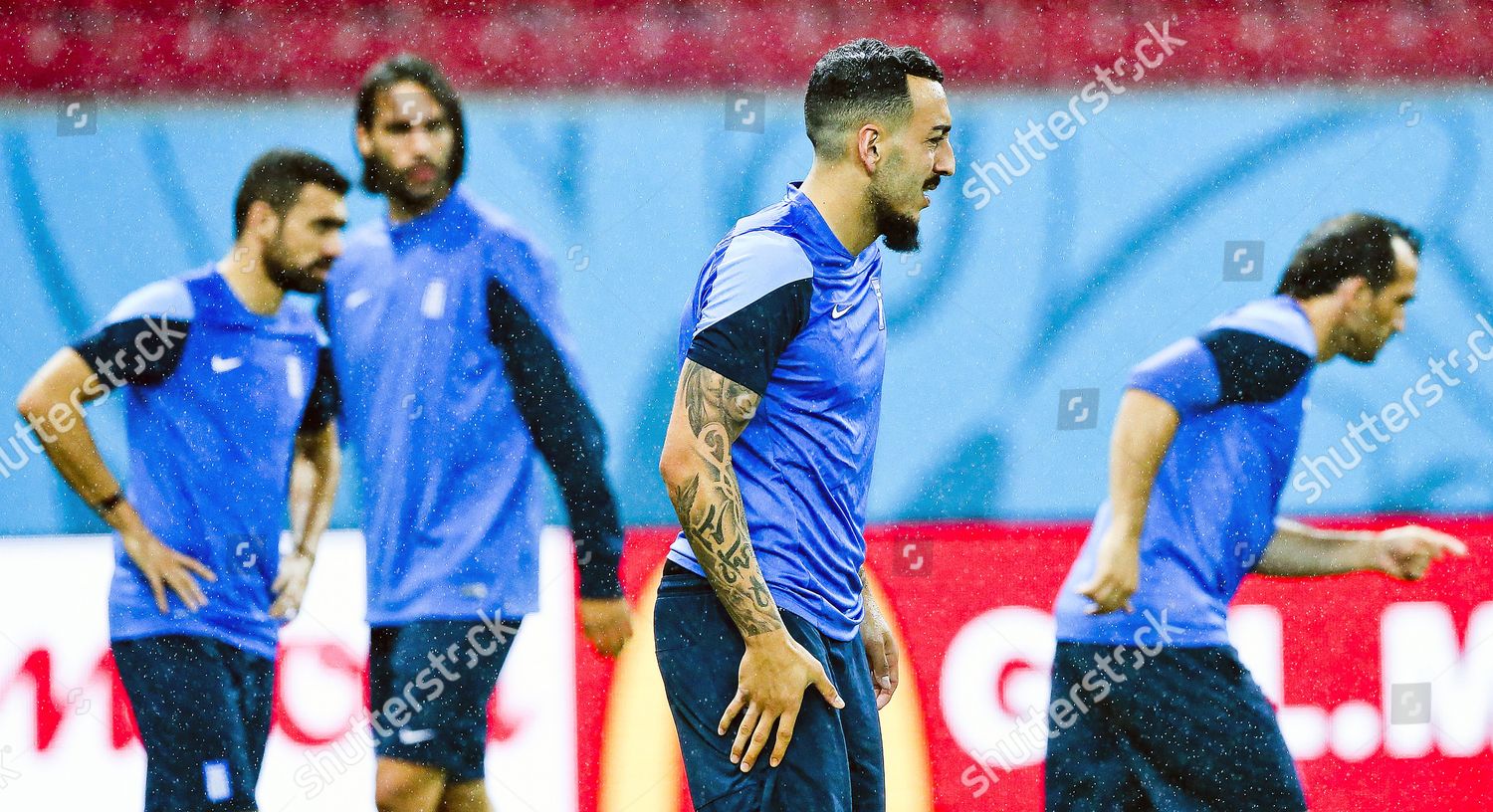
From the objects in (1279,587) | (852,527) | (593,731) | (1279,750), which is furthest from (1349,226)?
(593,731)

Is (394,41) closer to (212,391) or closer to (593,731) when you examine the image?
(212,391)

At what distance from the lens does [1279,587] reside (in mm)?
3170

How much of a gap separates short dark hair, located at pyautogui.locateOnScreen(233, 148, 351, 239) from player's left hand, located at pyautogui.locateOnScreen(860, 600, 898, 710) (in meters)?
1.57

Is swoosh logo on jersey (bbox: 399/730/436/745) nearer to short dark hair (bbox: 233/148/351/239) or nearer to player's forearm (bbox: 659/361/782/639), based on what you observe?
short dark hair (bbox: 233/148/351/239)

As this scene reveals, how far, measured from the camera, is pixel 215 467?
3021 millimetres

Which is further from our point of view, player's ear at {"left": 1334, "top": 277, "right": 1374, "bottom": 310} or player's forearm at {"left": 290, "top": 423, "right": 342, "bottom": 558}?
player's ear at {"left": 1334, "top": 277, "right": 1374, "bottom": 310}

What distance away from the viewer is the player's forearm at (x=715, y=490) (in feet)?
5.89

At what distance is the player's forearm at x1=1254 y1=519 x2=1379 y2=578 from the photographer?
10.4ft

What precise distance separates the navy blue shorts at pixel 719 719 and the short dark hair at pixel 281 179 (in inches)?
60.2

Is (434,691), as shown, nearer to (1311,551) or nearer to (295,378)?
(295,378)

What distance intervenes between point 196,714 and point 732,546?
1.76m

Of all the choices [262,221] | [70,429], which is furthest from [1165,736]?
[70,429]

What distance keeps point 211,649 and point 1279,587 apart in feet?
7.85

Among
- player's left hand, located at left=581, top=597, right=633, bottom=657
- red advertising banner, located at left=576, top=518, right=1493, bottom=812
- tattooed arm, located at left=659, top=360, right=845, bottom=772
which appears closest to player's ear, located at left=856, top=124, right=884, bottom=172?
tattooed arm, located at left=659, top=360, right=845, bottom=772
